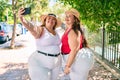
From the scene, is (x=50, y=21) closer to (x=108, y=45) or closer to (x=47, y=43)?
(x=47, y=43)

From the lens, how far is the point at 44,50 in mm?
4656

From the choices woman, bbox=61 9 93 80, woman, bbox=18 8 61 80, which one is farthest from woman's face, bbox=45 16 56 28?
woman, bbox=61 9 93 80

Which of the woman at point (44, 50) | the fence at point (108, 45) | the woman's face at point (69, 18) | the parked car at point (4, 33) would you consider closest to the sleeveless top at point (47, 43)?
the woman at point (44, 50)

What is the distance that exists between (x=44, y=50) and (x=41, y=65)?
0.24m

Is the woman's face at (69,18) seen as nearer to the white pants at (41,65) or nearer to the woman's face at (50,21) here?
the woman's face at (50,21)

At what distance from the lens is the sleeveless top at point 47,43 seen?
4.62 meters

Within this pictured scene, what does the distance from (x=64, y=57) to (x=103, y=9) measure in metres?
2.59

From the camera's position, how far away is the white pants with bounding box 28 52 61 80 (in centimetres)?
456

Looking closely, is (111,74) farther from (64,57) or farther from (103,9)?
(64,57)

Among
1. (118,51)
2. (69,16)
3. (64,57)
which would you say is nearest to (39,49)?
(64,57)

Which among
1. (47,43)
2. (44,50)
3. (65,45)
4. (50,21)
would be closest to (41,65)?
(44,50)

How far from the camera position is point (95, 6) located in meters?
6.95

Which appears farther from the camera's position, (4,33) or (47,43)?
(4,33)

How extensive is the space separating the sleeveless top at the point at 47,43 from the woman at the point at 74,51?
0.18m
